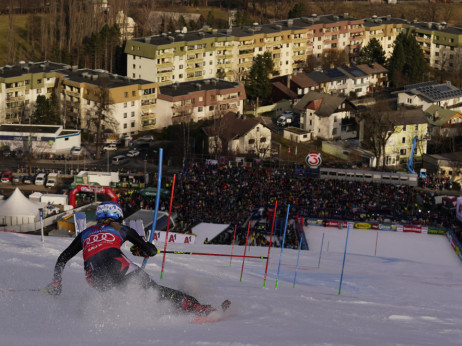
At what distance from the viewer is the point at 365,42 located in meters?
52.8

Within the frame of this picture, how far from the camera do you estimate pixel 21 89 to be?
36094 mm

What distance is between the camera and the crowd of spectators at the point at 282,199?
23.6 m

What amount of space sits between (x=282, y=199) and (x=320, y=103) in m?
13.1

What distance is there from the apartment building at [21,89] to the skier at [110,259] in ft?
97.7

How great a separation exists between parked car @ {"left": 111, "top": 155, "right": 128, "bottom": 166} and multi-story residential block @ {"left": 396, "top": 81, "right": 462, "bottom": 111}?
15695mm

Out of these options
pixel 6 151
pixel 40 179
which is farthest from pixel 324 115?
pixel 40 179

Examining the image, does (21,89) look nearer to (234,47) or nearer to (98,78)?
(98,78)

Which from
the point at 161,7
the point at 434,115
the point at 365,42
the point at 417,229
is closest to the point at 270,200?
the point at 417,229

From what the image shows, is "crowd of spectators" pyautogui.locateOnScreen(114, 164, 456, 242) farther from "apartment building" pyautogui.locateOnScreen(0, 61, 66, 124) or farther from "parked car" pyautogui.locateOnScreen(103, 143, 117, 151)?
"apartment building" pyautogui.locateOnScreen(0, 61, 66, 124)

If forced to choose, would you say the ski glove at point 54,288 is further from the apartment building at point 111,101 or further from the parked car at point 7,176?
the apartment building at point 111,101

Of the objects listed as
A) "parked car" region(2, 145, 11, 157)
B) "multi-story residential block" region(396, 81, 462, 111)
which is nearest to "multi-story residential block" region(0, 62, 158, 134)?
"parked car" region(2, 145, 11, 157)

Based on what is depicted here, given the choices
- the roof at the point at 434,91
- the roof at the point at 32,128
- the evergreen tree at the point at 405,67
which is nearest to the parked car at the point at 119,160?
the roof at the point at 32,128

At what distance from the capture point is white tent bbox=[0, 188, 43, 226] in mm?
22094

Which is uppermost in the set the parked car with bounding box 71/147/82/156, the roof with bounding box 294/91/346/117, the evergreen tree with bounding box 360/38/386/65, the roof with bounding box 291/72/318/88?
the evergreen tree with bounding box 360/38/386/65
